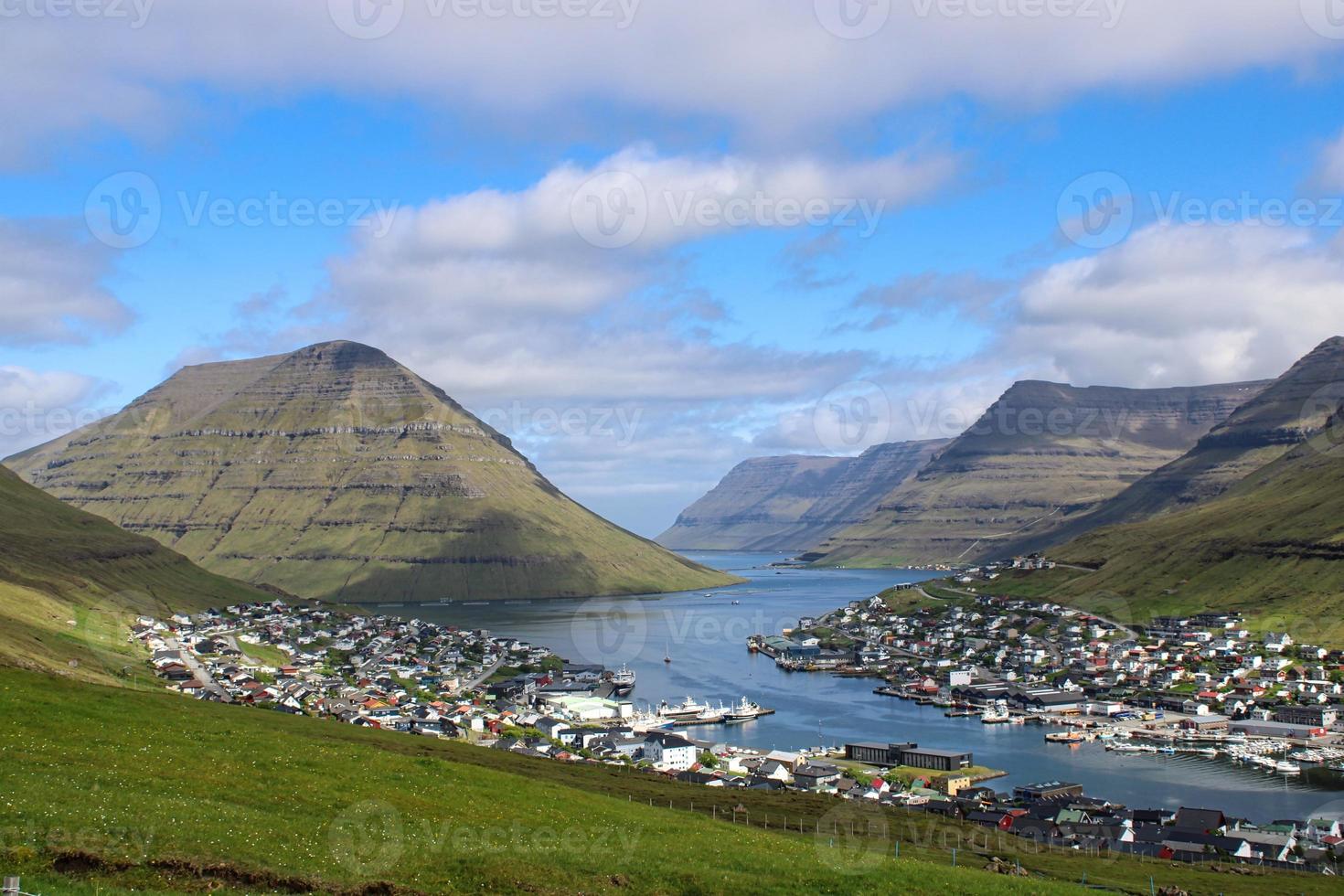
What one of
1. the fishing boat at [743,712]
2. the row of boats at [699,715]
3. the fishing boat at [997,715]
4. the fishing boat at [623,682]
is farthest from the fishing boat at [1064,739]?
the fishing boat at [623,682]

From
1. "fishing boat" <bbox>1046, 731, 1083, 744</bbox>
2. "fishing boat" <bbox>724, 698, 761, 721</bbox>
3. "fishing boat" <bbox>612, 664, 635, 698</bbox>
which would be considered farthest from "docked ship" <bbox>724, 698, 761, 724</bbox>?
"fishing boat" <bbox>1046, 731, 1083, 744</bbox>

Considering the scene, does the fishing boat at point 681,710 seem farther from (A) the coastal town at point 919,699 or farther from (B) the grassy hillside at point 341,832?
(B) the grassy hillside at point 341,832

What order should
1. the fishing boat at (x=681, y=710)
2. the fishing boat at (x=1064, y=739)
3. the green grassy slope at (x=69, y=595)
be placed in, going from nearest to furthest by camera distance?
the green grassy slope at (x=69, y=595) → the fishing boat at (x=1064, y=739) → the fishing boat at (x=681, y=710)

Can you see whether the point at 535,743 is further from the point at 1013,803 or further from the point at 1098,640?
the point at 1098,640

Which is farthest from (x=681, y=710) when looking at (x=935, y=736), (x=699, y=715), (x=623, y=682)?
(x=935, y=736)

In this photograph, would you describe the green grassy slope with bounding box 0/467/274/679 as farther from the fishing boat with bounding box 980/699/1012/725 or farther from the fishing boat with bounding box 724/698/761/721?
the fishing boat with bounding box 980/699/1012/725

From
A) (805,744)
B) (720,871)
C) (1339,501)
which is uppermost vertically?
(1339,501)

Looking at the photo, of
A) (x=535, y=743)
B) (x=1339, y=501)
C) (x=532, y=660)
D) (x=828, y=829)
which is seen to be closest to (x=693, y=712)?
(x=535, y=743)
